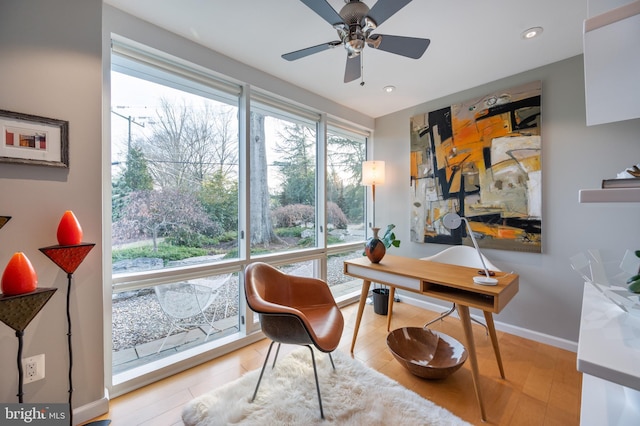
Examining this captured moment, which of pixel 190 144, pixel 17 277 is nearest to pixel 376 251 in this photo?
pixel 190 144

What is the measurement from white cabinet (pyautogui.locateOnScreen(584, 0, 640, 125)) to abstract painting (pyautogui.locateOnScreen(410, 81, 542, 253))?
169 centimetres

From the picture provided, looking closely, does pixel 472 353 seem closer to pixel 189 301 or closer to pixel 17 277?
pixel 189 301

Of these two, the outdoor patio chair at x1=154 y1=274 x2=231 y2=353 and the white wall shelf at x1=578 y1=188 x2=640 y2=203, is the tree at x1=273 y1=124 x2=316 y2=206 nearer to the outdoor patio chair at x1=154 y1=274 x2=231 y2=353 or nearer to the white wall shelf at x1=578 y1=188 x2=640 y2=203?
the outdoor patio chair at x1=154 y1=274 x2=231 y2=353

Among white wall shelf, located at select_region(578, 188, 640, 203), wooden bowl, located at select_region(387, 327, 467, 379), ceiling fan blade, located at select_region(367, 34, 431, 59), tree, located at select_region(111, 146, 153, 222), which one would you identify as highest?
ceiling fan blade, located at select_region(367, 34, 431, 59)

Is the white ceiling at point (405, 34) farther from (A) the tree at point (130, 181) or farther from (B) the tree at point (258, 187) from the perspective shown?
(A) the tree at point (130, 181)

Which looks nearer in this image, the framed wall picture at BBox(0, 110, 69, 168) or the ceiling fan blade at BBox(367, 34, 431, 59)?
the framed wall picture at BBox(0, 110, 69, 168)

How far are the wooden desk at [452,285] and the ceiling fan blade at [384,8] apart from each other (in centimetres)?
161

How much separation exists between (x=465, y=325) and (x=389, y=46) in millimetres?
1810

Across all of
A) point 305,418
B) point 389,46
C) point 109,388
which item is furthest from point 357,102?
point 109,388

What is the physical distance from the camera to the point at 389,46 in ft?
5.17

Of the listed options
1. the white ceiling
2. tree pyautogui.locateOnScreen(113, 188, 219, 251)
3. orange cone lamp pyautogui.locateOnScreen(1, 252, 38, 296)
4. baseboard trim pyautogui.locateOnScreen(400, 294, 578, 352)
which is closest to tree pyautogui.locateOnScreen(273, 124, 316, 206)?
the white ceiling

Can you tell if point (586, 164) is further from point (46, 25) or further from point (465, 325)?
point (46, 25)

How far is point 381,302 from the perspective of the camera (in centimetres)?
300

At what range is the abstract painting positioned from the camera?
238 centimetres
